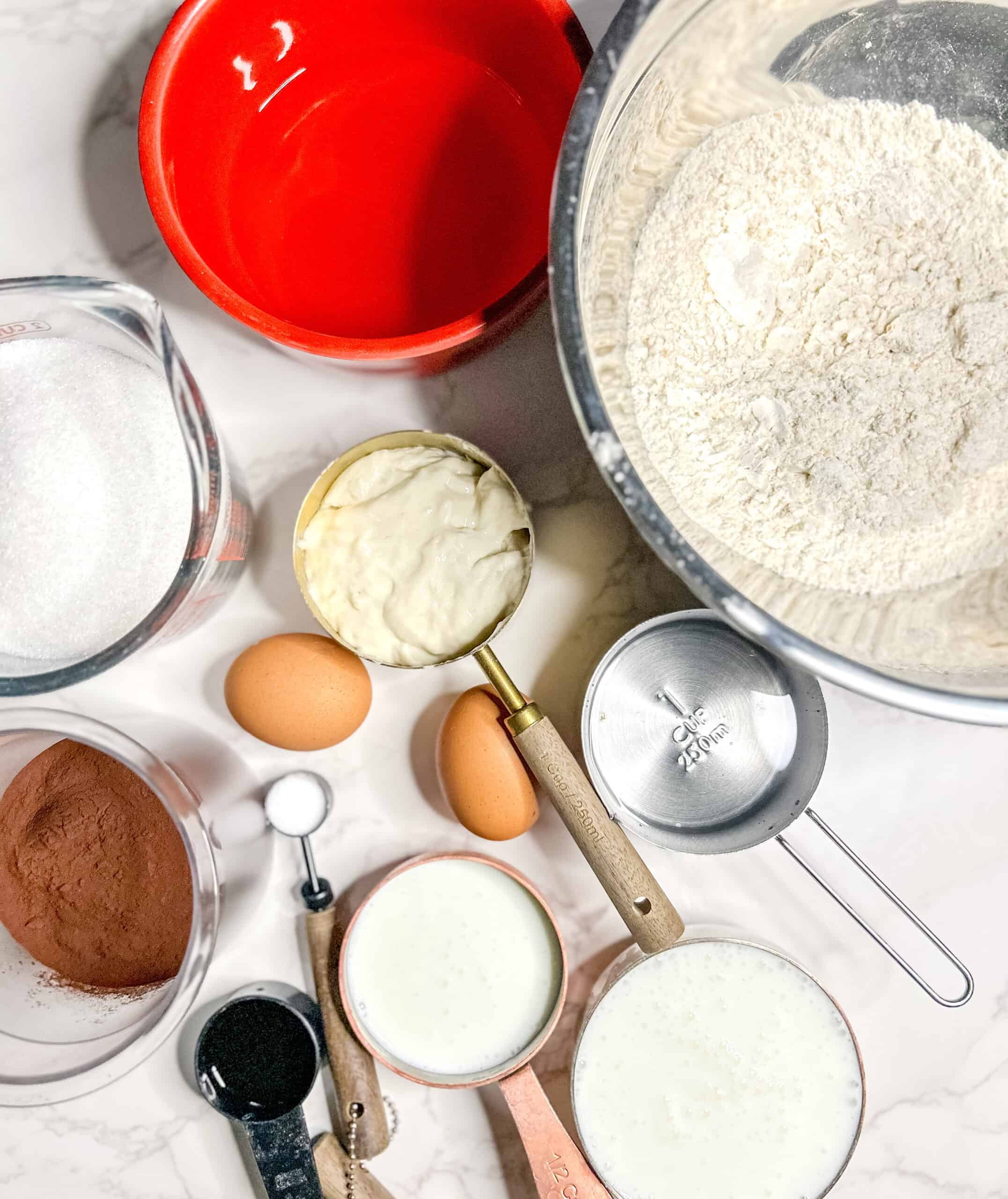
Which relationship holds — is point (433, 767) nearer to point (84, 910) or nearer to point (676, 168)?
point (84, 910)

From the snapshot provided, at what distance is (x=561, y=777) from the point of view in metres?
0.82

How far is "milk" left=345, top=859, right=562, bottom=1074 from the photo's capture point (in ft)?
3.00

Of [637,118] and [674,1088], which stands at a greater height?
[637,118]

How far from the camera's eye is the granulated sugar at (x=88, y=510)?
0.79 m

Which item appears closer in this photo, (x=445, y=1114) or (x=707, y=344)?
(x=707, y=344)

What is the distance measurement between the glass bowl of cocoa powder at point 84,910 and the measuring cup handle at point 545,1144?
0.33m

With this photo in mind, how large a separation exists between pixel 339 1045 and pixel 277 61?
3.25 ft

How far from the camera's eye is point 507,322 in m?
0.82

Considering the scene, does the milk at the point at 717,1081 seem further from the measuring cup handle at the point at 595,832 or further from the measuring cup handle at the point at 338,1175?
the measuring cup handle at the point at 338,1175

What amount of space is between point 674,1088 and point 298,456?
76 centimetres

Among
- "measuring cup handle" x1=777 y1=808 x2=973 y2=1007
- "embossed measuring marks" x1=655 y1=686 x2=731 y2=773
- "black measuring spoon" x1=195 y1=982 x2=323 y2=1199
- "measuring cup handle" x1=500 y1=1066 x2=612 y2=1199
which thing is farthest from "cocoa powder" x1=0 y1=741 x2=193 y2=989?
"measuring cup handle" x1=777 y1=808 x2=973 y2=1007

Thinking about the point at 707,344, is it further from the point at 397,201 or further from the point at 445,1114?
the point at 445,1114

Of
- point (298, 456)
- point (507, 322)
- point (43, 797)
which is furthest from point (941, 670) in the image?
point (43, 797)

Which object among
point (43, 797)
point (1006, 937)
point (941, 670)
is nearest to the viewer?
point (941, 670)
